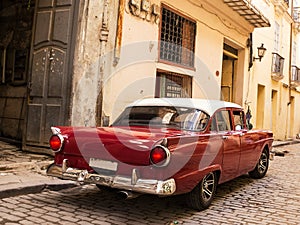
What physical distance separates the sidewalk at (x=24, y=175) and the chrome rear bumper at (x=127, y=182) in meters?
0.92

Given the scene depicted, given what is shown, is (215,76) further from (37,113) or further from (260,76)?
(37,113)

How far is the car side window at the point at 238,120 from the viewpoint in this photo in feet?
18.5

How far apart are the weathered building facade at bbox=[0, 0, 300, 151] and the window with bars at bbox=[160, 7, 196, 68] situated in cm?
3

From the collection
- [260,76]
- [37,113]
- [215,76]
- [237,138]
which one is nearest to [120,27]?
[37,113]

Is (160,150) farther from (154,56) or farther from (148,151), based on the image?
(154,56)

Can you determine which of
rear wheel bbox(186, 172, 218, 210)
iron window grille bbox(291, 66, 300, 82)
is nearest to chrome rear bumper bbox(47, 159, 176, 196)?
rear wheel bbox(186, 172, 218, 210)

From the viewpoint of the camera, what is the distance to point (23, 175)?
5.27m

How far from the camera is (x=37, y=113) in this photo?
6852 millimetres

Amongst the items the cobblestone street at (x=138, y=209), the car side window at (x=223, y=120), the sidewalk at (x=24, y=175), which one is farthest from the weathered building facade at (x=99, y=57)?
the car side window at (x=223, y=120)

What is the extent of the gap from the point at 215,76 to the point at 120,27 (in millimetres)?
5424

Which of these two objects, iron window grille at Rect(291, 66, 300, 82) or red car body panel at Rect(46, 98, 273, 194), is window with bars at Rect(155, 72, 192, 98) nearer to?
red car body panel at Rect(46, 98, 273, 194)

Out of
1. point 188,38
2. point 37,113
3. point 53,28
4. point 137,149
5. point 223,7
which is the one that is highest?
point 223,7

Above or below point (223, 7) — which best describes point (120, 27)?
below

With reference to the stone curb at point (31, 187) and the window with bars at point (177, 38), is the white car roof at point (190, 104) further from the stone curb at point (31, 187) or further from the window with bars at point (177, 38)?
the window with bars at point (177, 38)
